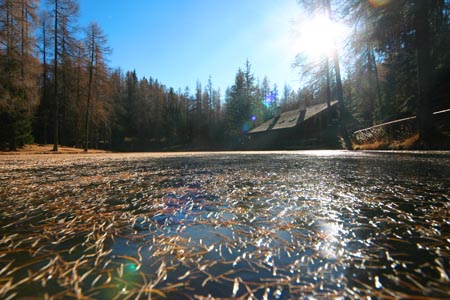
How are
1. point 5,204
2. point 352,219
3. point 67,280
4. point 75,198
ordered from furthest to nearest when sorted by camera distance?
point 75,198
point 5,204
point 352,219
point 67,280

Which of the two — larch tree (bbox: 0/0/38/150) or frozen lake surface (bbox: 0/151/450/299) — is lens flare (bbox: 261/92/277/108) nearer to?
larch tree (bbox: 0/0/38/150)

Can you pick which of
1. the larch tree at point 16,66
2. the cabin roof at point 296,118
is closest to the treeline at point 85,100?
the larch tree at point 16,66

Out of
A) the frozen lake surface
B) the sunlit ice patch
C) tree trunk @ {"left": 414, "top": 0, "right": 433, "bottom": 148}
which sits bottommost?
the frozen lake surface

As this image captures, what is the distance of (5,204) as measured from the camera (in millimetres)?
1854

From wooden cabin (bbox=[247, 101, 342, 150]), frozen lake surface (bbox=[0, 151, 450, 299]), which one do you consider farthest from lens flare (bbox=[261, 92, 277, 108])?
frozen lake surface (bbox=[0, 151, 450, 299])

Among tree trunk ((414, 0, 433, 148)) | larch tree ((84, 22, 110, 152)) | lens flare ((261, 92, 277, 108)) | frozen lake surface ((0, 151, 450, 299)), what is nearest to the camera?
frozen lake surface ((0, 151, 450, 299))

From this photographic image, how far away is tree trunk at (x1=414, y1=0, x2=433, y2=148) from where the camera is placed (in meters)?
8.03

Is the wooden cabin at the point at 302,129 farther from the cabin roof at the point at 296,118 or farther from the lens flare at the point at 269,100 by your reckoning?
the lens flare at the point at 269,100

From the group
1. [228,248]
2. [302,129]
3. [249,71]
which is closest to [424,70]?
[228,248]

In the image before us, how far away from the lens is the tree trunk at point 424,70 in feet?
26.3

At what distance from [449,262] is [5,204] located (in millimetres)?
2887

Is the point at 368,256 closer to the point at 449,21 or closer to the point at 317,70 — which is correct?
the point at 449,21

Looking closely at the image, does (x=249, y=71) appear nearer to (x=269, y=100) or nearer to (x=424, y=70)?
(x=269, y=100)

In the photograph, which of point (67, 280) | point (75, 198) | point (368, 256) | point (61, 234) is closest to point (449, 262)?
point (368, 256)
